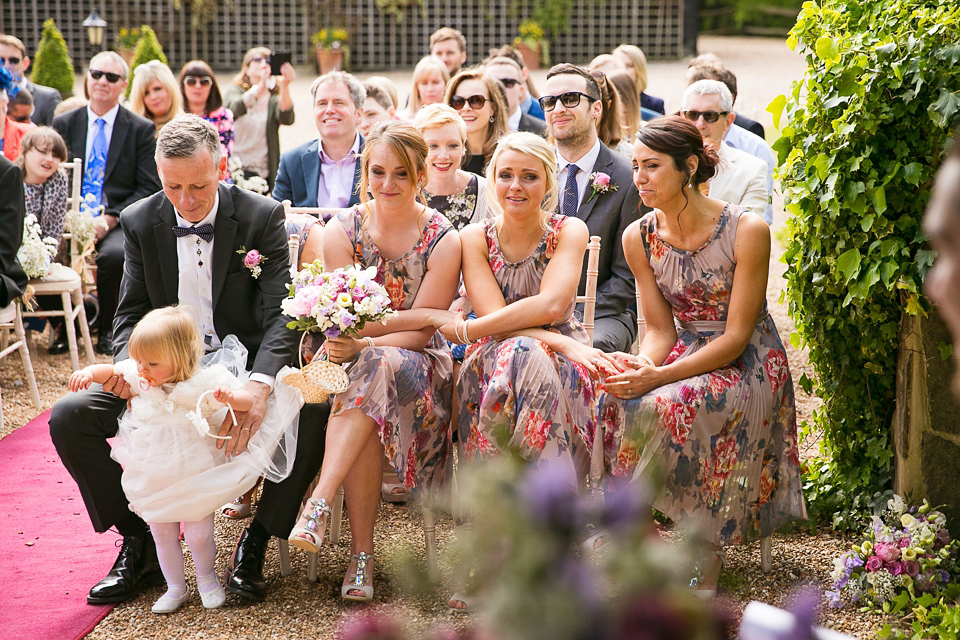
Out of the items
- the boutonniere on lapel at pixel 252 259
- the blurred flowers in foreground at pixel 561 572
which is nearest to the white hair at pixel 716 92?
the boutonniere on lapel at pixel 252 259

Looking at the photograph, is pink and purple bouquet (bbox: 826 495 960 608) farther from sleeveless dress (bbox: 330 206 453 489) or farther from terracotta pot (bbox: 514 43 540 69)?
terracotta pot (bbox: 514 43 540 69)

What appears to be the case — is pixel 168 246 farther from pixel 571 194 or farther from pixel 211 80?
pixel 211 80

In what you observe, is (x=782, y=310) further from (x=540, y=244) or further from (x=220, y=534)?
(x=220, y=534)

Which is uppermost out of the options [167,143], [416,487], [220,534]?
[167,143]

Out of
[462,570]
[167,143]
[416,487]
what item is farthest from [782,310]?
[462,570]

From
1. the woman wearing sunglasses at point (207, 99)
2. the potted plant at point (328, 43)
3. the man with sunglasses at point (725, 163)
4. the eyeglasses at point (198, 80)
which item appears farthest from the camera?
the potted plant at point (328, 43)

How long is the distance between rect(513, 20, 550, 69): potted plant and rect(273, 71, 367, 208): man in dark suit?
46.1 ft

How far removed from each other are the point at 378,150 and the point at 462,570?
2.83 m

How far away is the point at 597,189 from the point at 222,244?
1.82 m

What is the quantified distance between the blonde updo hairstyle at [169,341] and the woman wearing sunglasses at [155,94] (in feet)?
14.5

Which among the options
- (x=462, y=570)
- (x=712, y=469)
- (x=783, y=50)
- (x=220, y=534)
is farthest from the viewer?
(x=783, y=50)

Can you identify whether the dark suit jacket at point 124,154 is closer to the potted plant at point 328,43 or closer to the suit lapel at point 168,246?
the suit lapel at point 168,246

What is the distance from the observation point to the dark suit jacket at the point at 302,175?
17.8 ft

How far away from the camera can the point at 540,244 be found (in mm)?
3586
